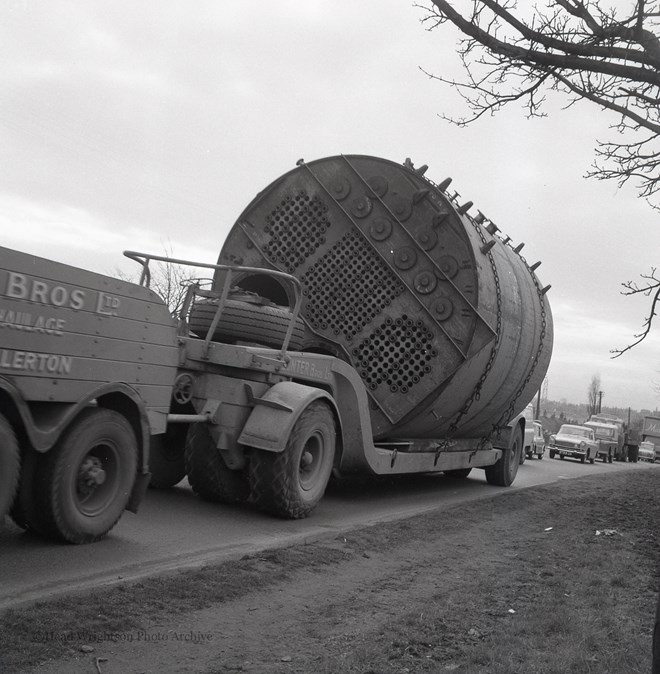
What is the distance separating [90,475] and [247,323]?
114 inches

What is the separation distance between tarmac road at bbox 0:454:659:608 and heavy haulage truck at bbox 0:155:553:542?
0.62ft

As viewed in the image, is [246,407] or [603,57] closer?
[603,57]

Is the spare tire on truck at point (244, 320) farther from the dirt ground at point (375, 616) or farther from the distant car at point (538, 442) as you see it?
the distant car at point (538, 442)

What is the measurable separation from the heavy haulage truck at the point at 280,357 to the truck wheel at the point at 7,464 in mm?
11

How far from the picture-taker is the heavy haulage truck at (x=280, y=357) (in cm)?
535

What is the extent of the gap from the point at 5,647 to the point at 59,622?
1.27 feet

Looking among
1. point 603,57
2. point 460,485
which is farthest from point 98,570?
point 460,485

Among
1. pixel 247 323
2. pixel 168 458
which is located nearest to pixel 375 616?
pixel 247 323

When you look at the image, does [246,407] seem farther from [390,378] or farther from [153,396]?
[390,378]

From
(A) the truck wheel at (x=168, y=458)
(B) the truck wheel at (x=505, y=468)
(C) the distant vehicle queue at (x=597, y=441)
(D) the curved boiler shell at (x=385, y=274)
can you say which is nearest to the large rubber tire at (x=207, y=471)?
Result: (A) the truck wheel at (x=168, y=458)

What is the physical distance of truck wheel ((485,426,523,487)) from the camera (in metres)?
14.7

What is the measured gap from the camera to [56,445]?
5426 mm

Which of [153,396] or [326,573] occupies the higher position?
[153,396]

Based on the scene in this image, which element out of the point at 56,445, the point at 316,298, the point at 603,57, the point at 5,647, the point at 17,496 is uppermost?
the point at 603,57
